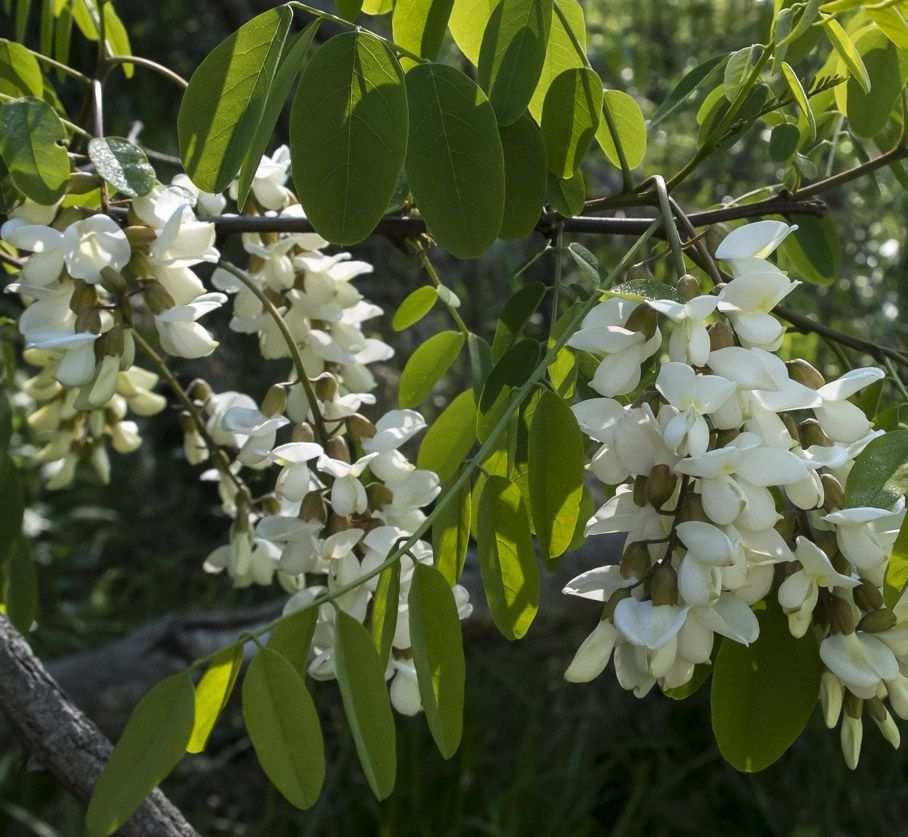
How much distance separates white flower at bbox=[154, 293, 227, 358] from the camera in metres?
0.80

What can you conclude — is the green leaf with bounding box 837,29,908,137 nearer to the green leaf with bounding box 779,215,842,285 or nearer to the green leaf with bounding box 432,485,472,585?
the green leaf with bounding box 779,215,842,285

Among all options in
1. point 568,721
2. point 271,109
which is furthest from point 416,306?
point 568,721

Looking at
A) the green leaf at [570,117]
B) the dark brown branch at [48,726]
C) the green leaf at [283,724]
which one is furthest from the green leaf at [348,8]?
the dark brown branch at [48,726]

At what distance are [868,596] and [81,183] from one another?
1.75 ft

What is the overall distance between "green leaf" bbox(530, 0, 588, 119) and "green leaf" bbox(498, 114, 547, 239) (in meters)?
0.03

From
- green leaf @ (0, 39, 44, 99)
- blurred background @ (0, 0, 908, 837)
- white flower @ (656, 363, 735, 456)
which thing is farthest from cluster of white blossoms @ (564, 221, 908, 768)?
blurred background @ (0, 0, 908, 837)

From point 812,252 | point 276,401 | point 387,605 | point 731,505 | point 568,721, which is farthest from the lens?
point 568,721

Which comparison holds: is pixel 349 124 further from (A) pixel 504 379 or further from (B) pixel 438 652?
(B) pixel 438 652

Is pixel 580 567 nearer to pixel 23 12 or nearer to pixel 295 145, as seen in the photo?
pixel 23 12

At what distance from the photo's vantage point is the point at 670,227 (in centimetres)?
66

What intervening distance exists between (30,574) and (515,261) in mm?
1336

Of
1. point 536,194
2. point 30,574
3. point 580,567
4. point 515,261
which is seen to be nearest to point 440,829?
point 580,567

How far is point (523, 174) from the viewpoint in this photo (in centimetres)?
75

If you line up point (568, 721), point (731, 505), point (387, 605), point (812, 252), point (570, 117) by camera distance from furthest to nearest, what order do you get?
1. point (568, 721)
2. point (812, 252)
3. point (570, 117)
4. point (387, 605)
5. point (731, 505)
